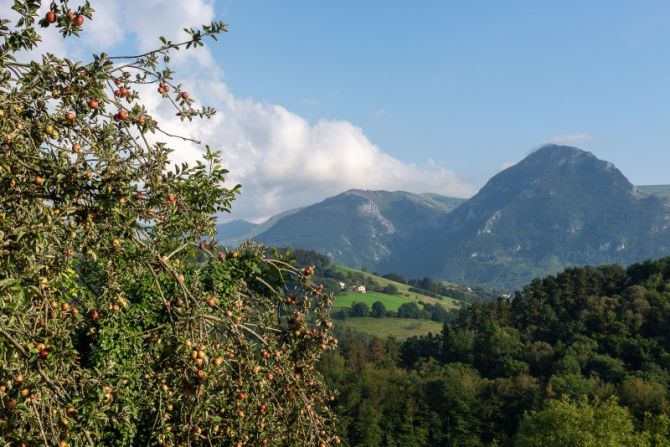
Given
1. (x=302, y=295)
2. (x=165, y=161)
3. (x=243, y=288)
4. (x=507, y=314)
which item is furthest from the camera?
(x=507, y=314)

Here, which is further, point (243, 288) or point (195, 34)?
point (243, 288)

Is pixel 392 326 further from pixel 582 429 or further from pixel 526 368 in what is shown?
pixel 582 429

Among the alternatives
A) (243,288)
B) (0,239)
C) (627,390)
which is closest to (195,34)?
(0,239)

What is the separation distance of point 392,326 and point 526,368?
78.7 meters

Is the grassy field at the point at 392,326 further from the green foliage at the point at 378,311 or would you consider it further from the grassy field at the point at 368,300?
the grassy field at the point at 368,300

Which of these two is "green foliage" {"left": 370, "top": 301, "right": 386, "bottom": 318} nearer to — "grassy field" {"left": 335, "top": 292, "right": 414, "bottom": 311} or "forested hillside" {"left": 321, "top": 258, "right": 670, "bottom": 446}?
"grassy field" {"left": 335, "top": 292, "right": 414, "bottom": 311}

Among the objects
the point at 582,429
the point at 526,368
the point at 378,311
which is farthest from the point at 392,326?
the point at 582,429

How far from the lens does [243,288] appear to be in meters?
12.0

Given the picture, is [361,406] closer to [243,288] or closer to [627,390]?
[627,390]

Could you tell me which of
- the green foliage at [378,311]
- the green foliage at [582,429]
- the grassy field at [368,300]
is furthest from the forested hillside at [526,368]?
the grassy field at [368,300]

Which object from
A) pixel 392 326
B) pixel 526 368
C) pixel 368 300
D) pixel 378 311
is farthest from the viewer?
pixel 368 300

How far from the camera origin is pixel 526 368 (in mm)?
85375

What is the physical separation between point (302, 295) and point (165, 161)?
11.9 feet

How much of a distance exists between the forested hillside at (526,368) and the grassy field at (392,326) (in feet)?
141
